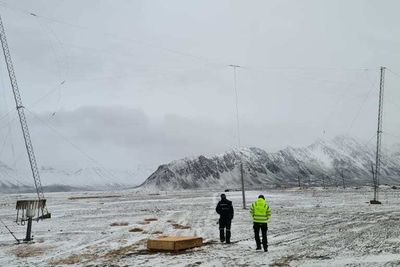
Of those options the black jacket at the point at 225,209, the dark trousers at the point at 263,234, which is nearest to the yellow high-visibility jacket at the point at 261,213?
the dark trousers at the point at 263,234

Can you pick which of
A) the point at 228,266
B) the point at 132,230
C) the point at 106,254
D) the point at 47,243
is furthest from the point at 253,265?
the point at 132,230

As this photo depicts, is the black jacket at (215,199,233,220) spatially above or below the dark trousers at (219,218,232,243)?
above

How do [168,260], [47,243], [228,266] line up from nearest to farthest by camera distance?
Answer: [228,266], [168,260], [47,243]

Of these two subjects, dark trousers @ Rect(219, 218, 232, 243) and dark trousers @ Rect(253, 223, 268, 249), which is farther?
dark trousers @ Rect(219, 218, 232, 243)

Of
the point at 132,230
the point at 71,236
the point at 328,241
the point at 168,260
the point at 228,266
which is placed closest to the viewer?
the point at 228,266

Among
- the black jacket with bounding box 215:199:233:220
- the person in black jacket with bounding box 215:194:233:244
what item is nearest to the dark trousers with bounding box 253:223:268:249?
the person in black jacket with bounding box 215:194:233:244

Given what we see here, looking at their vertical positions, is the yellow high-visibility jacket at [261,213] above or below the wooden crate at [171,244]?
above

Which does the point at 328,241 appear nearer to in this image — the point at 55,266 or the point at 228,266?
the point at 228,266

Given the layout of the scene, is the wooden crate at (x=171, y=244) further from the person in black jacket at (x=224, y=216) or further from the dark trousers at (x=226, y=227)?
the person in black jacket at (x=224, y=216)

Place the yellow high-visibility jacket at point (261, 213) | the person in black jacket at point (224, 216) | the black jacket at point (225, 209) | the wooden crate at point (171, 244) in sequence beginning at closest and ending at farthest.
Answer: the wooden crate at point (171, 244), the yellow high-visibility jacket at point (261, 213), the person in black jacket at point (224, 216), the black jacket at point (225, 209)

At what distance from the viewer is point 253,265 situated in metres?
14.3

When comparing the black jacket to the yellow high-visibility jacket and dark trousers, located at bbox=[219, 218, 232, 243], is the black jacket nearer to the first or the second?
dark trousers, located at bbox=[219, 218, 232, 243]

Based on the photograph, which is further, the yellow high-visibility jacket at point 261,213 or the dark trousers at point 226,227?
the dark trousers at point 226,227

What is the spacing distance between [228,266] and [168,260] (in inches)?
98.9
